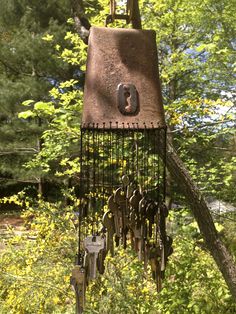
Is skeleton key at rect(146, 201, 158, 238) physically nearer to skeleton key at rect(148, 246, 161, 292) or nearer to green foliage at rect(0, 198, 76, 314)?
skeleton key at rect(148, 246, 161, 292)

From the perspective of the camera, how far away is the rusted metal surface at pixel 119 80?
5.14ft

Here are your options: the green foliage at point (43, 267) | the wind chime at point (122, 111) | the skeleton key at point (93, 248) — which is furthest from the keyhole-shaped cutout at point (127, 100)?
the green foliage at point (43, 267)

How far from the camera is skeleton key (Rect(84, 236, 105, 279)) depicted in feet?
A: 5.18

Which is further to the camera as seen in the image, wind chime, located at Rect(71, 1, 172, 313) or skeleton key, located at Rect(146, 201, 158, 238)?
skeleton key, located at Rect(146, 201, 158, 238)

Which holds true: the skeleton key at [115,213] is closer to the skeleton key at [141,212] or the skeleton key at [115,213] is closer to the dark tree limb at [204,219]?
the skeleton key at [141,212]

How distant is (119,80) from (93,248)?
2.51 feet

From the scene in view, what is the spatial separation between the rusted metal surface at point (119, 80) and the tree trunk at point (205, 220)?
54.6 inches

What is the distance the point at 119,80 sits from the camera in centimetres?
158

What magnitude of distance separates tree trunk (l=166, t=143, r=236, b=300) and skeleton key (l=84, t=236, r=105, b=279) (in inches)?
58.6

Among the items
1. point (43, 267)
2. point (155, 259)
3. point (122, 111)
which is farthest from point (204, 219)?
point (43, 267)

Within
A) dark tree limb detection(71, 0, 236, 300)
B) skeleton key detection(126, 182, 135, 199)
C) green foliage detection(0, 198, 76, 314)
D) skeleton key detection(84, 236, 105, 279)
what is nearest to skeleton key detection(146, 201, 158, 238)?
skeleton key detection(126, 182, 135, 199)

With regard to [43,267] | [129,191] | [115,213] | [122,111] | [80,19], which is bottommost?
[43,267]

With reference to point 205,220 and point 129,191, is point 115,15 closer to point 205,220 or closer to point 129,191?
point 129,191

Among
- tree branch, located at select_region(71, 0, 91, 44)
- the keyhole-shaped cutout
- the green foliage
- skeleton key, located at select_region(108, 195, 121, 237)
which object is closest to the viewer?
the keyhole-shaped cutout
